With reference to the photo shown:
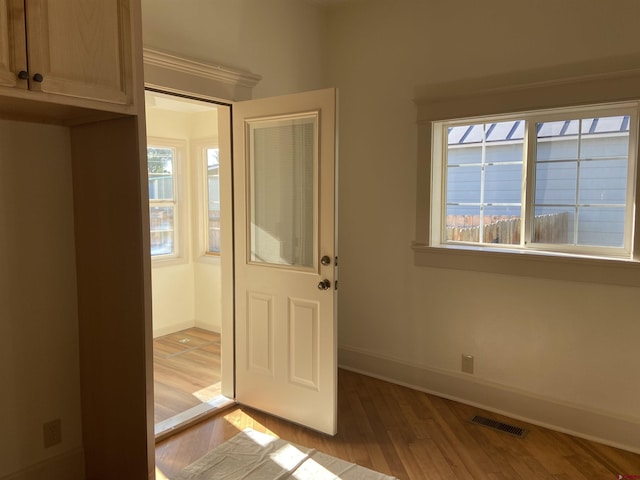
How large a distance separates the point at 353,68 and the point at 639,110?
1.93 meters

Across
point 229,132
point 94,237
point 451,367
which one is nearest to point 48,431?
point 94,237

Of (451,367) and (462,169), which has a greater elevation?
(462,169)

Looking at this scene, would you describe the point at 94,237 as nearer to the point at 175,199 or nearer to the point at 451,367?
the point at 451,367

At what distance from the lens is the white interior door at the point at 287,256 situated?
2.77m

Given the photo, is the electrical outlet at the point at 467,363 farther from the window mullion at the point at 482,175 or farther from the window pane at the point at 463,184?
the window pane at the point at 463,184

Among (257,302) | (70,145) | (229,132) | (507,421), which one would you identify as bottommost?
(507,421)

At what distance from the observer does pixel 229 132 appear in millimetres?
3125

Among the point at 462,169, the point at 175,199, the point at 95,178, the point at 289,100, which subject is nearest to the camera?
the point at 95,178

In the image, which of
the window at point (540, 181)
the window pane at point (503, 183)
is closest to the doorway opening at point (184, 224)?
the window at point (540, 181)

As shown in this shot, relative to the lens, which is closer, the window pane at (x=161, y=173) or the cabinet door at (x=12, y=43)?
the cabinet door at (x=12, y=43)

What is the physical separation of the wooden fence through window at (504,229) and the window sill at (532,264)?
0.11m

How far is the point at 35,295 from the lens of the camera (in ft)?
7.17

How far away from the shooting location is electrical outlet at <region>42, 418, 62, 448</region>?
2.26 metres

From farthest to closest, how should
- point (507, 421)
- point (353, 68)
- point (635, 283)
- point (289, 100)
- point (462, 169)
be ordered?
point (353, 68) < point (462, 169) < point (507, 421) < point (289, 100) < point (635, 283)
